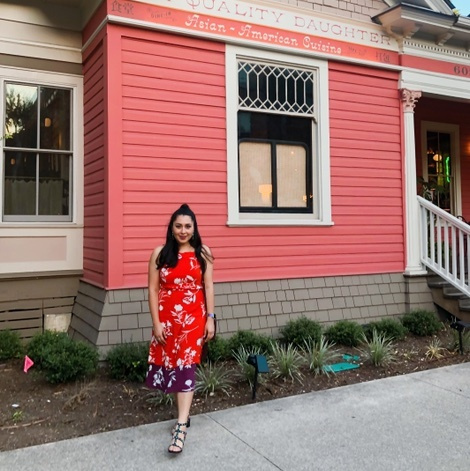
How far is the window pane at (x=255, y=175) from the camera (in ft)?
20.6

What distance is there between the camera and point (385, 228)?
707 cm

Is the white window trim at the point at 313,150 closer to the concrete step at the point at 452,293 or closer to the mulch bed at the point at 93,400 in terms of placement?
the mulch bed at the point at 93,400

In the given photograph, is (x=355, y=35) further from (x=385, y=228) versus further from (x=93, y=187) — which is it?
(x=93, y=187)

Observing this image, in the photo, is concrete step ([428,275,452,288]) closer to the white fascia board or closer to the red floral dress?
the white fascia board

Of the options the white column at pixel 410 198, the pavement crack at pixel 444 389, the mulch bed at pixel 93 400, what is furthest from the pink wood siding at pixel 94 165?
the white column at pixel 410 198

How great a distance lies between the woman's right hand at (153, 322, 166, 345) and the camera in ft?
11.2

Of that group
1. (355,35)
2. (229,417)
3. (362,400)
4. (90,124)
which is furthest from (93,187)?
(355,35)

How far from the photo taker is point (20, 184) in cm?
600

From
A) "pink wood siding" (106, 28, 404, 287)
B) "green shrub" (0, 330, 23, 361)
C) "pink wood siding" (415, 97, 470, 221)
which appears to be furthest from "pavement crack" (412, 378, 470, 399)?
"pink wood siding" (415, 97, 470, 221)

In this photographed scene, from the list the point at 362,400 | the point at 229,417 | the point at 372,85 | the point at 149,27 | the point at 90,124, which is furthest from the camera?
the point at 372,85

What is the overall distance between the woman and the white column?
4.59 metres

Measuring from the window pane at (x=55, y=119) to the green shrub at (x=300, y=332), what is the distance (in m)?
3.69

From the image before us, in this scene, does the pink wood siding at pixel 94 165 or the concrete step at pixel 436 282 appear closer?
the pink wood siding at pixel 94 165

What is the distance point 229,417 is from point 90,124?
4026 millimetres
